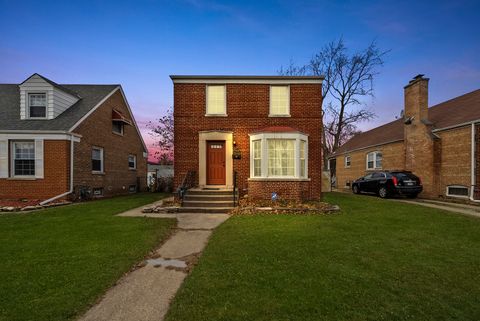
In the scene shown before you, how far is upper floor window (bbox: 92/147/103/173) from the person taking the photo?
1595 cm

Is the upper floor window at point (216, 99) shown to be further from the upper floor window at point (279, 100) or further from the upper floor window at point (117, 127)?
the upper floor window at point (117, 127)

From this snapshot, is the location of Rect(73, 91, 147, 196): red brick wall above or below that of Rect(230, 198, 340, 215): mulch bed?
above

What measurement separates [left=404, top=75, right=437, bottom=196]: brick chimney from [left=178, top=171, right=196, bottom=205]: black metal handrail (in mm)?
13972

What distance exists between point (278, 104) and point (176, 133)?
5.42 m

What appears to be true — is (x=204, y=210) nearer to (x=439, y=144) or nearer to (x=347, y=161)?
(x=439, y=144)

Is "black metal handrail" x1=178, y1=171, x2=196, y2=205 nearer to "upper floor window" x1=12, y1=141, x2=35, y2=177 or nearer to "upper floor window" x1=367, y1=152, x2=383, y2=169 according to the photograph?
"upper floor window" x1=12, y1=141, x2=35, y2=177

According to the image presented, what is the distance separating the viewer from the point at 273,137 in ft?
37.4

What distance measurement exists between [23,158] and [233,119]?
11280mm

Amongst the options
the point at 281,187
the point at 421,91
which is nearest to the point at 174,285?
the point at 281,187

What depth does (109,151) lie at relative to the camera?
57.8 ft

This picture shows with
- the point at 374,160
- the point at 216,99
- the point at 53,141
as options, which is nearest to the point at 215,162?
the point at 216,99

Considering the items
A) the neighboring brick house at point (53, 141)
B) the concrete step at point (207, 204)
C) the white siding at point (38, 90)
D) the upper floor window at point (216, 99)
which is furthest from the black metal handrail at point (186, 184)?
the white siding at point (38, 90)

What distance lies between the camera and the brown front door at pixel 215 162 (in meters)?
12.9

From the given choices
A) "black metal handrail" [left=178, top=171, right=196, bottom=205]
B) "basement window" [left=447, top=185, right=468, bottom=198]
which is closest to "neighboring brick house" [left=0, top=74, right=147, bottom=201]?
"black metal handrail" [left=178, top=171, right=196, bottom=205]
